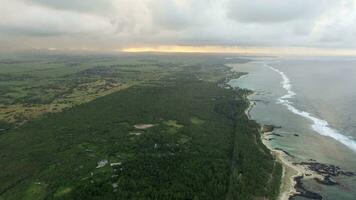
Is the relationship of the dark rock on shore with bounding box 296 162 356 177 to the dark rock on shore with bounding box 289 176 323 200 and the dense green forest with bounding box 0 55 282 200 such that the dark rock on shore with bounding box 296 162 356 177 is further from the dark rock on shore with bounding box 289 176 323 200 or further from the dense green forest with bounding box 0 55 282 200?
the dark rock on shore with bounding box 289 176 323 200

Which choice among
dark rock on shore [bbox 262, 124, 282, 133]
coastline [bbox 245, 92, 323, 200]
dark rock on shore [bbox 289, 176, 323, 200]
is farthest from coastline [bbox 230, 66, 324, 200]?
dark rock on shore [bbox 262, 124, 282, 133]

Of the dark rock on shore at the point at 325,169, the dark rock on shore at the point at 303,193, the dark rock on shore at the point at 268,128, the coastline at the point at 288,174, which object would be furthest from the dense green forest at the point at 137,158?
the dark rock on shore at the point at 325,169

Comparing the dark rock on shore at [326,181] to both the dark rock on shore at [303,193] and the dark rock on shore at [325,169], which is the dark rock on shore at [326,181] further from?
the dark rock on shore at [303,193]

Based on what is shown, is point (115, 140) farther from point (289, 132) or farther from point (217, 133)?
point (289, 132)

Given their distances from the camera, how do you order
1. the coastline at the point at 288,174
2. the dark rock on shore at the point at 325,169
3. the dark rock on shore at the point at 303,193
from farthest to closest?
the dark rock on shore at the point at 325,169 < the coastline at the point at 288,174 < the dark rock on shore at the point at 303,193

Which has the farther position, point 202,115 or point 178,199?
point 202,115

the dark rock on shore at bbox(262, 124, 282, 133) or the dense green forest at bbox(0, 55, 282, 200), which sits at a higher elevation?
the dense green forest at bbox(0, 55, 282, 200)

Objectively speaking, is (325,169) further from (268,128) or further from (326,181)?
(268,128)

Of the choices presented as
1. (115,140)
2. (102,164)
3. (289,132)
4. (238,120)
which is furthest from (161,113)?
(102,164)
